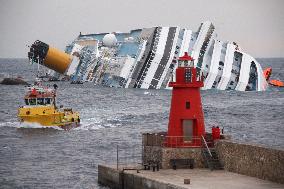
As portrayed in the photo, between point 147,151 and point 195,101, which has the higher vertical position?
point 195,101

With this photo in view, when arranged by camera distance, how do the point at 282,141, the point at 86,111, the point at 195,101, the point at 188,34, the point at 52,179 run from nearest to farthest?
the point at 195,101
the point at 52,179
the point at 282,141
the point at 86,111
the point at 188,34

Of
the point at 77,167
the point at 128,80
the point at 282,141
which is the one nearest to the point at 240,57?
the point at 128,80

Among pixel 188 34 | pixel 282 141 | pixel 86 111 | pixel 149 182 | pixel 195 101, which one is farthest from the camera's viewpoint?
pixel 188 34

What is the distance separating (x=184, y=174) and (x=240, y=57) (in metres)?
72.2

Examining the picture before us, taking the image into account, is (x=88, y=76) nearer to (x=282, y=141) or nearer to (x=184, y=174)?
(x=282, y=141)

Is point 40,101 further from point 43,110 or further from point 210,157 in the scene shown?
point 210,157

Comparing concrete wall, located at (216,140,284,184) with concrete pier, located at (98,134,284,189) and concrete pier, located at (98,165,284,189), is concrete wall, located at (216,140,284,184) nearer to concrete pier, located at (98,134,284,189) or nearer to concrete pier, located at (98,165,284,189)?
concrete pier, located at (98,134,284,189)

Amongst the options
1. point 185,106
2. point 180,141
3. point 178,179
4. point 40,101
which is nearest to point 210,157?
point 180,141

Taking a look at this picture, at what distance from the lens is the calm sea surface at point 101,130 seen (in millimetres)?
38281

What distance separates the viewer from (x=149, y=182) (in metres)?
27.3

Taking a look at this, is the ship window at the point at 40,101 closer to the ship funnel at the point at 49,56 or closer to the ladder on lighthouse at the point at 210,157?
the ladder on lighthouse at the point at 210,157

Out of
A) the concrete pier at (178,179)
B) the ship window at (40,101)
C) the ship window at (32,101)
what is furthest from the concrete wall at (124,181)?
the ship window at (32,101)

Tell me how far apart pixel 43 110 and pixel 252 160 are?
32.7 metres

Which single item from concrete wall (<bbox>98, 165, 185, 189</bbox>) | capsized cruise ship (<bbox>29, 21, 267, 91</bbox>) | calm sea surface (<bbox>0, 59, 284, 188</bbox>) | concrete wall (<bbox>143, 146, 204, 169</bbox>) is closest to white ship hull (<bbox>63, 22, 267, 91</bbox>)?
capsized cruise ship (<bbox>29, 21, 267, 91</bbox>)
